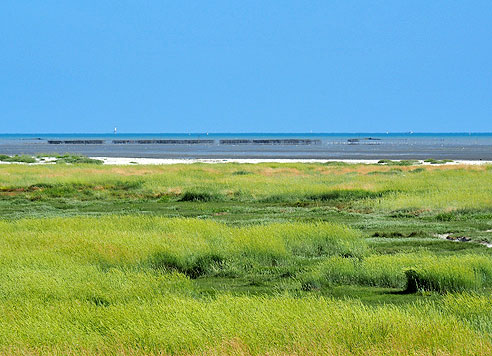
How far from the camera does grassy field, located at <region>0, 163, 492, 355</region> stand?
886cm

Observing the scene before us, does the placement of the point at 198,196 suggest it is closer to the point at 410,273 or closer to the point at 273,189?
the point at 273,189

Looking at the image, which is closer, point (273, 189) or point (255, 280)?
point (255, 280)

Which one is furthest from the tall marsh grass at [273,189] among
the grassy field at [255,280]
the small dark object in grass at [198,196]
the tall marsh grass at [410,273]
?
the tall marsh grass at [410,273]

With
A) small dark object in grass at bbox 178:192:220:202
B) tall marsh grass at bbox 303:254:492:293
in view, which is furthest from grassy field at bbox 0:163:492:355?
small dark object in grass at bbox 178:192:220:202

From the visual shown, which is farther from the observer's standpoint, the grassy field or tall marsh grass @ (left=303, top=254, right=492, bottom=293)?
tall marsh grass @ (left=303, top=254, right=492, bottom=293)

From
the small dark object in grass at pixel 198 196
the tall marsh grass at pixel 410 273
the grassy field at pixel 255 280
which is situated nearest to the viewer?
the grassy field at pixel 255 280

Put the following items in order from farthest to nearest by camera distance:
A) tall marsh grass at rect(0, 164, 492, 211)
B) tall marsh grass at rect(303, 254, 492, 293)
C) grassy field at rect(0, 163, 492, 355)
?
tall marsh grass at rect(0, 164, 492, 211)
tall marsh grass at rect(303, 254, 492, 293)
grassy field at rect(0, 163, 492, 355)

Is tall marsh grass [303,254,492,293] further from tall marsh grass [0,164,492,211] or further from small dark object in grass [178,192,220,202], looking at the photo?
small dark object in grass [178,192,220,202]

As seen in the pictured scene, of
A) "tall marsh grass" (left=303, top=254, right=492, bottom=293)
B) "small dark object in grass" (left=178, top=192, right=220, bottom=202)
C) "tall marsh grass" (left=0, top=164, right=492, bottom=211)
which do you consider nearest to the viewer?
"tall marsh grass" (left=303, top=254, right=492, bottom=293)

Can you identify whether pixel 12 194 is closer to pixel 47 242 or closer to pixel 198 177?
pixel 198 177

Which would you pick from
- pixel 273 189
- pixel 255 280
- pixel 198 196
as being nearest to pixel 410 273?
pixel 255 280

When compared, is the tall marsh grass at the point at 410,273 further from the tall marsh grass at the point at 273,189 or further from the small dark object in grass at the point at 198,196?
the small dark object in grass at the point at 198,196

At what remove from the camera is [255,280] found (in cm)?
1461

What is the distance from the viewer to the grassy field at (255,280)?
29.1 ft
